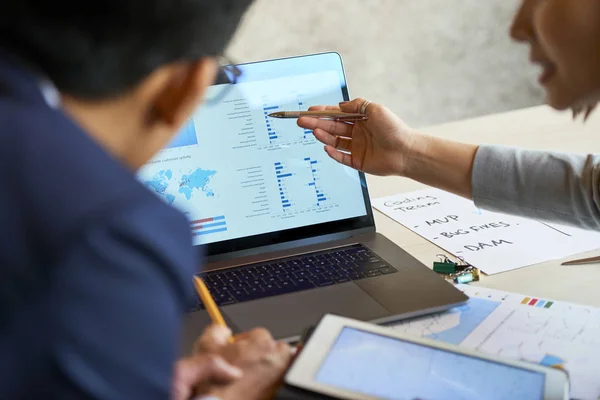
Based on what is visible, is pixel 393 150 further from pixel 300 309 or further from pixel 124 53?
pixel 124 53

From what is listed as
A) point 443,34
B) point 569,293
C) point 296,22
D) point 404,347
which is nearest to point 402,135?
point 569,293

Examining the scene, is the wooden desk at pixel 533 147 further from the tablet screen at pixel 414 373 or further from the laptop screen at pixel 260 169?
the tablet screen at pixel 414 373

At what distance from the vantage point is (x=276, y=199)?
1.08 m

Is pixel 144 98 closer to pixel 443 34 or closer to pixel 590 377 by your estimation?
Answer: pixel 590 377

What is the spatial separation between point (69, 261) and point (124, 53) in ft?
0.42

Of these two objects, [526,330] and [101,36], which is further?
[526,330]

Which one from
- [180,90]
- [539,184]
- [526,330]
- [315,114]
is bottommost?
[526,330]

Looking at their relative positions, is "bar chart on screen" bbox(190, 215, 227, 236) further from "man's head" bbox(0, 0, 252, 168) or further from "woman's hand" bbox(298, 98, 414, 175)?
"man's head" bbox(0, 0, 252, 168)

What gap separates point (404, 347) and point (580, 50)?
0.37 m

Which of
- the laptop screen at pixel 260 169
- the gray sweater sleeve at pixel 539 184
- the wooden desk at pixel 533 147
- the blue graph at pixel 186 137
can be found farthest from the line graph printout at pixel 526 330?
the blue graph at pixel 186 137

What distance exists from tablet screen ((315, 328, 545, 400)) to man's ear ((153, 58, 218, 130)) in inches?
11.6

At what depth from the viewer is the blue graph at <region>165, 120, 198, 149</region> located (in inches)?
41.3

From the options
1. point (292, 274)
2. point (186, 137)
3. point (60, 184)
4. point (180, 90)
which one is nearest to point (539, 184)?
point (292, 274)

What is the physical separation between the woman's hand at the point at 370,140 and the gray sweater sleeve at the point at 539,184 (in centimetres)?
12
